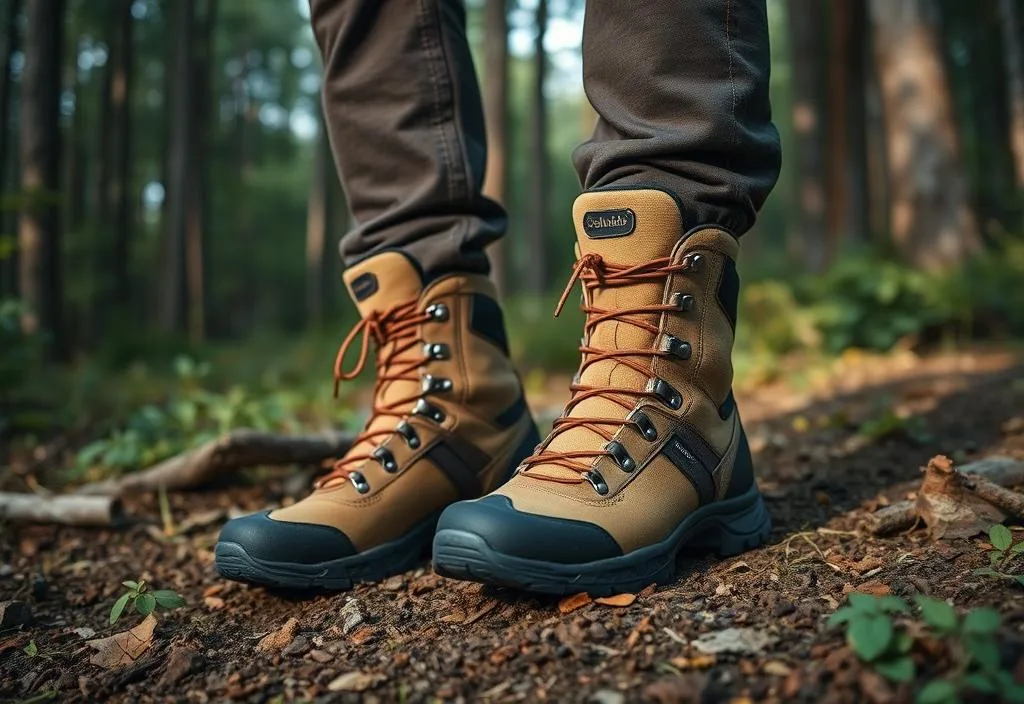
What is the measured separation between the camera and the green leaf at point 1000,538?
1271 mm

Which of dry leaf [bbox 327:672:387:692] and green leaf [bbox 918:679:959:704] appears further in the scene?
dry leaf [bbox 327:672:387:692]

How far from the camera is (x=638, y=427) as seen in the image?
4.81ft

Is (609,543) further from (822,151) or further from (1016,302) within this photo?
(822,151)

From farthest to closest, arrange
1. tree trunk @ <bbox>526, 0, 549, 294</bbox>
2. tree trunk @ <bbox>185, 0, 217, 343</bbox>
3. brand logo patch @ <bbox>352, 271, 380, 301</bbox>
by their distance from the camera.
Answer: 1. tree trunk @ <bbox>185, 0, 217, 343</bbox>
2. tree trunk @ <bbox>526, 0, 549, 294</bbox>
3. brand logo patch @ <bbox>352, 271, 380, 301</bbox>

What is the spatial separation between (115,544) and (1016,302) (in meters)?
5.19

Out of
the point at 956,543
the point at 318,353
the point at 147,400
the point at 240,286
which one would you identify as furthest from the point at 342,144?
the point at 240,286

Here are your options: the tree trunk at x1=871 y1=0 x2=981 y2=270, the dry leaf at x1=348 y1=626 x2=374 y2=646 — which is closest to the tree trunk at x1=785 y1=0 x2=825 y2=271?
the tree trunk at x1=871 y1=0 x2=981 y2=270

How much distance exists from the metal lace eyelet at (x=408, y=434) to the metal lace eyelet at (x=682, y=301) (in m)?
0.59

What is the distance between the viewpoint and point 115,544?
2242mm

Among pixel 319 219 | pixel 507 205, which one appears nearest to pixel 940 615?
pixel 507 205

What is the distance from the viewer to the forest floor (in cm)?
107

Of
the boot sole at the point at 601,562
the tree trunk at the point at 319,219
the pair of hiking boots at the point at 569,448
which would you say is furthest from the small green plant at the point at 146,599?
the tree trunk at the point at 319,219

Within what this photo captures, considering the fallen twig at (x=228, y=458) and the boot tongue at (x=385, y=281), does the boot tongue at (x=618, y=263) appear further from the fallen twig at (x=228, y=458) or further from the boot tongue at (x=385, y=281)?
the fallen twig at (x=228, y=458)

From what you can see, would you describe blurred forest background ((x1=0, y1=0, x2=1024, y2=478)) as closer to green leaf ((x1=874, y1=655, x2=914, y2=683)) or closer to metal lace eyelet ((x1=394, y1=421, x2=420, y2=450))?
metal lace eyelet ((x1=394, y1=421, x2=420, y2=450))
